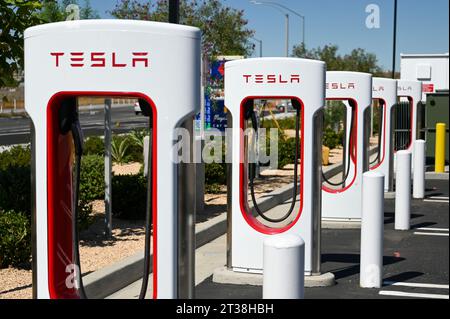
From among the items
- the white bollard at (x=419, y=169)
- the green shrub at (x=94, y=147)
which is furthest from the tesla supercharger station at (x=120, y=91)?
the green shrub at (x=94, y=147)

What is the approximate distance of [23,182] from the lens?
782 cm

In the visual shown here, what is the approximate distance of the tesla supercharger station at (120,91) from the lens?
13.9ft

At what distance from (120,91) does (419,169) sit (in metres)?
9.19

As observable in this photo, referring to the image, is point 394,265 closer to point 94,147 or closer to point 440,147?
point 440,147

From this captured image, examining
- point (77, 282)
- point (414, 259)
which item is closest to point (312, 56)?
point (414, 259)

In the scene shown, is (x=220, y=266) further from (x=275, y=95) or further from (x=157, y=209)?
(x=157, y=209)

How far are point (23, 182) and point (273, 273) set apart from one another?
434cm

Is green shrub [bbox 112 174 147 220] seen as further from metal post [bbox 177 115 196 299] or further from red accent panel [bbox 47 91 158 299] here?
metal post [bbox 177 115 196 299]

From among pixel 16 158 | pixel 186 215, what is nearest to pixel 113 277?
pixel 186 215

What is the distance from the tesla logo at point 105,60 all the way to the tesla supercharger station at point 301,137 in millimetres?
3010

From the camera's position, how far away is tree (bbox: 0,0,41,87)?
7309 millimetres

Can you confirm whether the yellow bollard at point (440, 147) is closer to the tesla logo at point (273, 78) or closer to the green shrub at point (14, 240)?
the tesla logo at point (273, 78)

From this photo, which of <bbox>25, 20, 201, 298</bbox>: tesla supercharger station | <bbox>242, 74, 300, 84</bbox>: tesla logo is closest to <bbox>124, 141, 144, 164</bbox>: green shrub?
<bbox>242, 74, 300, 84</bbox>: tesla logo

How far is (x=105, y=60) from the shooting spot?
14.0 ft
